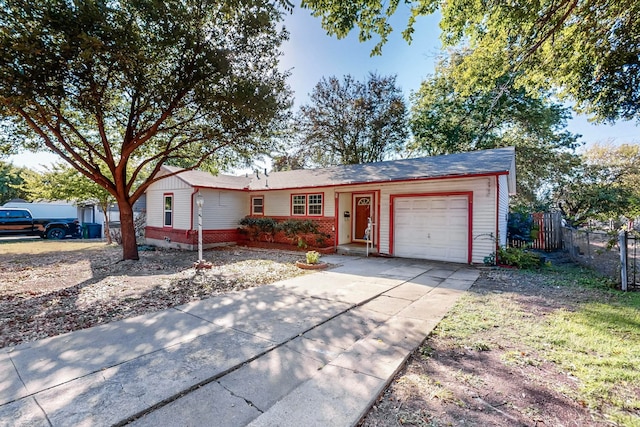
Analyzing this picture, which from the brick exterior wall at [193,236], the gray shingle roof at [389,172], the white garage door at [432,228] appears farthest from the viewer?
the brick exterior wall at [193,236]

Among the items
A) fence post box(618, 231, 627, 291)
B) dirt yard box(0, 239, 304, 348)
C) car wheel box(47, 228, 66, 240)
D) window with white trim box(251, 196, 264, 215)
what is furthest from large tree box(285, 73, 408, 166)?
fence post box(618, 231, 627, 291)

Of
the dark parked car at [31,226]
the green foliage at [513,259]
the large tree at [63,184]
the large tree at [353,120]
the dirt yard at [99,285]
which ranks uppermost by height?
the large tree at [353,120]

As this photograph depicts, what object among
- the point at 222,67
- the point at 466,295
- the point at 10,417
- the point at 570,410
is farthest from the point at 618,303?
the point at 222,67

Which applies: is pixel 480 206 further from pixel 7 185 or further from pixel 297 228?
pixel 7 185

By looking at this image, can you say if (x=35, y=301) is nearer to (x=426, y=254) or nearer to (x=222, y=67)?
(x=222, y=67)

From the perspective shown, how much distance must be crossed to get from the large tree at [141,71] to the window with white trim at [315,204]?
131 inches

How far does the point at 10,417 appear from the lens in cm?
224

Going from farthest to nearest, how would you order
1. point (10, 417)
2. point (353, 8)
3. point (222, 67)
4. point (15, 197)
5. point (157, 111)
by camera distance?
point (15, 197)
point (157, 111)
point (222, 67)
point (353, 8)
point (10, 417)

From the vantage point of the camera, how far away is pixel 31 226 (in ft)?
58.1

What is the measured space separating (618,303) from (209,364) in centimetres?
676

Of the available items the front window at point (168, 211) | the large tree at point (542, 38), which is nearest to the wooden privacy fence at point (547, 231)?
the large tree at point (542, 38)

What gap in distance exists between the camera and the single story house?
9.14 metres

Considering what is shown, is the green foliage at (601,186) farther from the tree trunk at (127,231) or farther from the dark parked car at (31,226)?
the dark parked car at (31,226)

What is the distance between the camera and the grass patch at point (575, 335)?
257 centimetres
